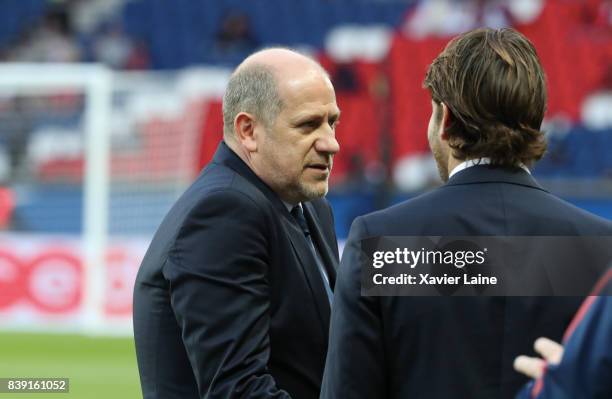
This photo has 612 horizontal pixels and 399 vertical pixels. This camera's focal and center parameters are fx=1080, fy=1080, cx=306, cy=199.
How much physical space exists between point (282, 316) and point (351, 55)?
12140 millimetres

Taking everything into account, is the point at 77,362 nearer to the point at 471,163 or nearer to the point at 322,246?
the point at 322,246

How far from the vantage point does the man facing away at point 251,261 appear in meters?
2.42

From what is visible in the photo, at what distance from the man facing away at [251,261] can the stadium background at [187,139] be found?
4.63 metres

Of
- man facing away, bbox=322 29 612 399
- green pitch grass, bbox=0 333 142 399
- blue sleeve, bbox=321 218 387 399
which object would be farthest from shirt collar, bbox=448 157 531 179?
green pitch grass, bbox=0 333 142 399

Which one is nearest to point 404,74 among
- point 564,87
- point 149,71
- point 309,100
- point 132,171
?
point 564,87

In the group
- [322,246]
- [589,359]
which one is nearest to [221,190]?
[322,246]

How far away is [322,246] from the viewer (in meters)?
2.83

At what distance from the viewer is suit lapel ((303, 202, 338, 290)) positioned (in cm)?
280

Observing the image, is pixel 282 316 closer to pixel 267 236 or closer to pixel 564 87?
pixel 267 236

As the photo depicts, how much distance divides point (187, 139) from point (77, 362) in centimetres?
316

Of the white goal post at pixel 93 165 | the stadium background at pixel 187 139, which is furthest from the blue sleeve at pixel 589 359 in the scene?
the white goal post at pixel 93 165

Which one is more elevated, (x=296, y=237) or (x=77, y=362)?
(x=77, y=362)

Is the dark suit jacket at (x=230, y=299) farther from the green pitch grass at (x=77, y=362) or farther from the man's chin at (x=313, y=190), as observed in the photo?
the green pitch grass at (x=77, y=362)

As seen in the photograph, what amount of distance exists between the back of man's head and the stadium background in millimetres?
5370
